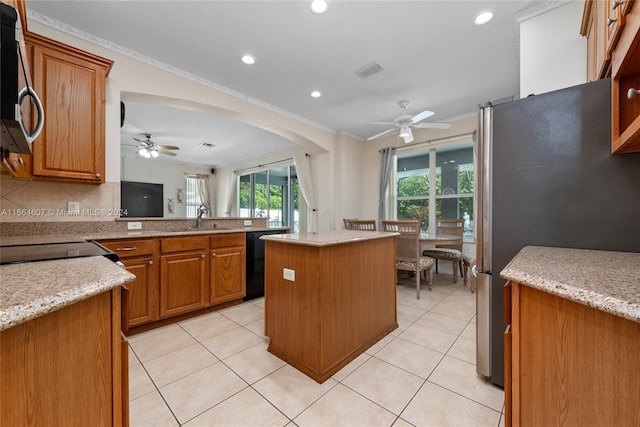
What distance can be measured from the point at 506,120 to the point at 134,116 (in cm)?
505

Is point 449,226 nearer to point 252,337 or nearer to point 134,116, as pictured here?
point 252,337

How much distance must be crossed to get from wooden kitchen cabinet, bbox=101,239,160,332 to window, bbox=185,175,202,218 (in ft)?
18.7

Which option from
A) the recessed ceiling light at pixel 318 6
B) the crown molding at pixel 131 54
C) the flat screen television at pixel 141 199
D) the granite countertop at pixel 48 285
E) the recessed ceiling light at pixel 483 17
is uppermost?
the recessed ceiling light at pixel 483 17

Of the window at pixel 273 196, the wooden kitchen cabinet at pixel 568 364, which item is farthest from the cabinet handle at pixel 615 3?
the window at pixel 273 196

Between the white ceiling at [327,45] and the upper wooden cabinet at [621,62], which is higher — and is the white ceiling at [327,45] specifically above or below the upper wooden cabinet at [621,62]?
above

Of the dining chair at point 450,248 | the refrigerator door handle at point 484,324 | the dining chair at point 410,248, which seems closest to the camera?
the refrigerator door handle at point 484,324

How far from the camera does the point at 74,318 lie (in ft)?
2.13

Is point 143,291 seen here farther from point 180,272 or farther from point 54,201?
point 54,201

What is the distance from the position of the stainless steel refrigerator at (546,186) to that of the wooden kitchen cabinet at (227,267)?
7.89 feet

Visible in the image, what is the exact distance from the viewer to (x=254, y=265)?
3.14 meters

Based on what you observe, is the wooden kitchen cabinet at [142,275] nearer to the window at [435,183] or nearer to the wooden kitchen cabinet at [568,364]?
the wooden kitchen cabinet at [568,364]

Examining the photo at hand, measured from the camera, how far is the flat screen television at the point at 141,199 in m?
6.13

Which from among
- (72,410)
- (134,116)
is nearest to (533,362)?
(72,410)

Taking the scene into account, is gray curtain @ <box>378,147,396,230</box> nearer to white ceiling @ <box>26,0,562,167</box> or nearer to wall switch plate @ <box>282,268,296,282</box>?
white ceiling @ <box>26,0,562,167</box>
